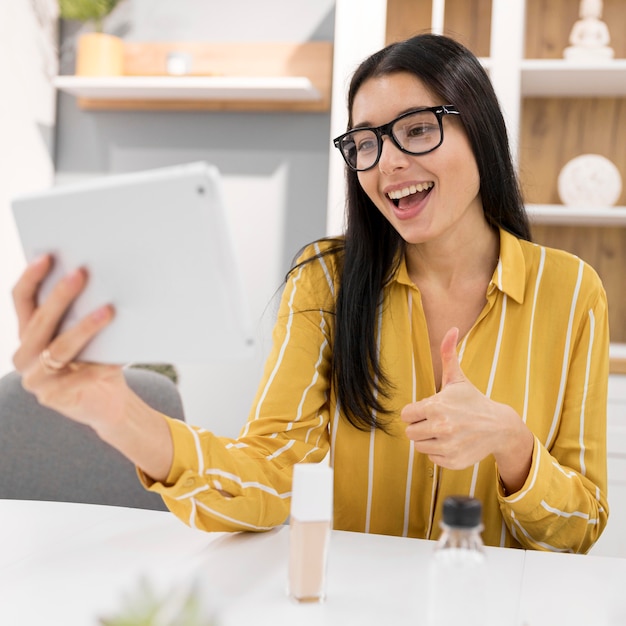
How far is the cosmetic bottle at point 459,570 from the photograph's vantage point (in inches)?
26.5

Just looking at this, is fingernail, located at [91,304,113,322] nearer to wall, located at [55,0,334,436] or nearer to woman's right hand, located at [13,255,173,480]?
woman's right hand, located at [13,255,173,480]

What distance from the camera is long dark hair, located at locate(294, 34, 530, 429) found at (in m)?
1.35

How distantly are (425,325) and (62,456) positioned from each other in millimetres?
700

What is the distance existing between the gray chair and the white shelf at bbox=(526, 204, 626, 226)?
150cm

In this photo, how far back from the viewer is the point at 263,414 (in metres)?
1.29

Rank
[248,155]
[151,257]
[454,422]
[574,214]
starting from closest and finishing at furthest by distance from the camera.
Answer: [151,257] → [454,422] → [574,214] → [248,155]

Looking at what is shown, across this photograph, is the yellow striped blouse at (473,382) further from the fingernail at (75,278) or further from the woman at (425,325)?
the fingernail at (75,278)

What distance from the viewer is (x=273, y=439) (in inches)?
49.6

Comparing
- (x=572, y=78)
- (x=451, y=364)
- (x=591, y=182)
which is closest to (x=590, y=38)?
(x=572, y=78)

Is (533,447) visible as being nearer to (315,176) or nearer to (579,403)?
(579,403)

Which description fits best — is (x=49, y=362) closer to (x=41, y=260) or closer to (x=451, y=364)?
(x=41, y=260)

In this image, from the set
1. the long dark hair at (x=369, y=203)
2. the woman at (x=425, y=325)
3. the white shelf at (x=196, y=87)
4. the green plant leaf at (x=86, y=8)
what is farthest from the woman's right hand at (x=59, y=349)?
the green plant leaf at (x=86, y=8)

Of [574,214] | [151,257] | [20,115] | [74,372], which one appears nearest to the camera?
[151,257]

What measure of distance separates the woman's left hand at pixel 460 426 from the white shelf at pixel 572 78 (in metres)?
1.74
